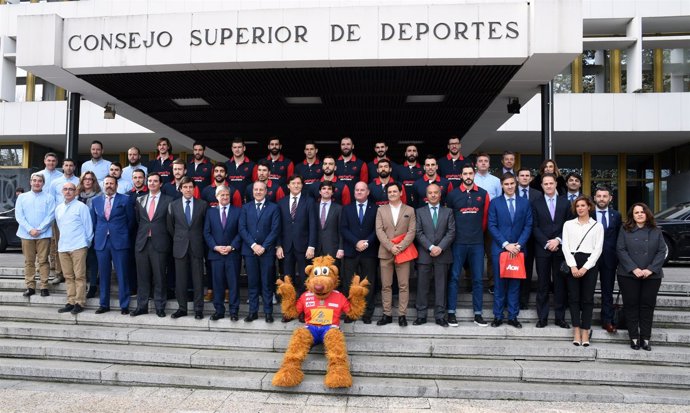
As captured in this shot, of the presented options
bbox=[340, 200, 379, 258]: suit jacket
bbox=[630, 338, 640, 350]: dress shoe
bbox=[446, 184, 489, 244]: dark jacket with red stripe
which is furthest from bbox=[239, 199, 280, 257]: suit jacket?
bbox=[630, 338, 640, 350]: dress shoe

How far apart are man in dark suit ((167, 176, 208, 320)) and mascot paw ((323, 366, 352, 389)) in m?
2.36

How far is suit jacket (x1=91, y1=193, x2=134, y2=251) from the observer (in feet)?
23.0

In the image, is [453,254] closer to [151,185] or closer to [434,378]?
[434,378]

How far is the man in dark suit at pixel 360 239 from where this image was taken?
6.62m

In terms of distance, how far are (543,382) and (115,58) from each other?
25.0 feet

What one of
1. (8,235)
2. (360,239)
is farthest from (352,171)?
(8,235)

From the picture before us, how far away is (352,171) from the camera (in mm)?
7879

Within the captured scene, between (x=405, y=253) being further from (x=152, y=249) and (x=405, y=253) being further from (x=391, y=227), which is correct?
(x=152, y=249)

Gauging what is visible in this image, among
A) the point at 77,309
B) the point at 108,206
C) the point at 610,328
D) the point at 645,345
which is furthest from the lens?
the point at 108,206

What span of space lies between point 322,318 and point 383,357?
0.95 meters

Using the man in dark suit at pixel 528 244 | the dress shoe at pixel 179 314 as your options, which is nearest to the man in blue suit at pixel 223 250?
the dress shoe at pixel 179 314

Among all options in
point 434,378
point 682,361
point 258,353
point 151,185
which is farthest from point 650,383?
point 151,185

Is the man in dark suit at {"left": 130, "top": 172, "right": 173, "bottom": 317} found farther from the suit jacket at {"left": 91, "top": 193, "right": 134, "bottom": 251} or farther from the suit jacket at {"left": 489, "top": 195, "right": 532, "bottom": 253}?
the suit jacket at {"left": 489, "top": 195, "right": 532, "bottom": 253}

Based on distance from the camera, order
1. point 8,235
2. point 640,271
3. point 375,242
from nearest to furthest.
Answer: point 640,271 < point 375,242 < point 8,235
